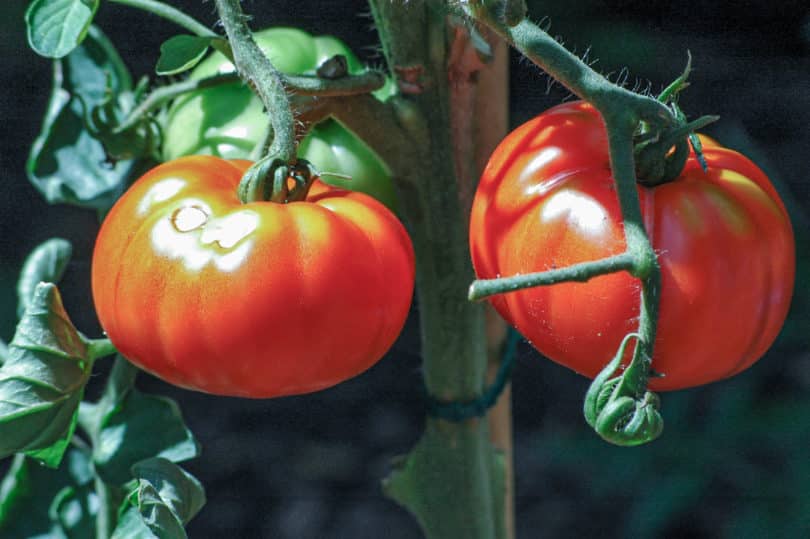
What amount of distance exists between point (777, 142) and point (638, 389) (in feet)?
4.94

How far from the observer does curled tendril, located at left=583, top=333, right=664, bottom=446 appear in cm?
50

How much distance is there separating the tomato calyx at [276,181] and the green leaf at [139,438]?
0.23 meters

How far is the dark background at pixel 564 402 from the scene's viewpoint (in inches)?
59.4

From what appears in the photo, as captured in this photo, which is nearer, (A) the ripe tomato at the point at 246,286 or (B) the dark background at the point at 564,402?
A: (A) the ripe tomato at the point at 246,286

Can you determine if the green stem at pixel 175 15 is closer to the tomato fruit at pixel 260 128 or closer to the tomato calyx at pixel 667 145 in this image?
the tomato fruit at pixel 260 128

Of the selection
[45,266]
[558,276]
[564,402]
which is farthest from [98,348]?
[564,402]

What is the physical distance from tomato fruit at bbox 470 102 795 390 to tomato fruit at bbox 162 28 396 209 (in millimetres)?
156

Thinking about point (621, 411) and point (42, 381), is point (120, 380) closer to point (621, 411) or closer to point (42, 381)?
point (42, 381)

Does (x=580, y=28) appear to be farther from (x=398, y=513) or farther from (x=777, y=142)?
(x=398, y=513)

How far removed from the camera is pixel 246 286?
550 mm

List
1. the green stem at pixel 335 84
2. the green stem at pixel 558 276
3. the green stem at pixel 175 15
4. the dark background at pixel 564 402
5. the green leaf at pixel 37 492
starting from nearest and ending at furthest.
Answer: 1. the green stem at pixel 558 276
2. the green stem at pixel 335 84
3. the green stem at pixel 175 15
4. the green leaf at pixel 37 492
5. the dark background at pixel 564 402

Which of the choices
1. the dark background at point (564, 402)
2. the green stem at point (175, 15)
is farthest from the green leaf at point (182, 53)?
the dark background at point (564, 402)

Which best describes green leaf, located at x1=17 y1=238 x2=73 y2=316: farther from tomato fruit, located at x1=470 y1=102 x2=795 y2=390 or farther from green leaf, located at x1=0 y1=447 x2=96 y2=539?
tomato fruit, located at x1=470 y1=102 x2=795 y2=390

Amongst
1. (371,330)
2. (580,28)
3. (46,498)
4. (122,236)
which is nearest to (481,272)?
(371,330)
